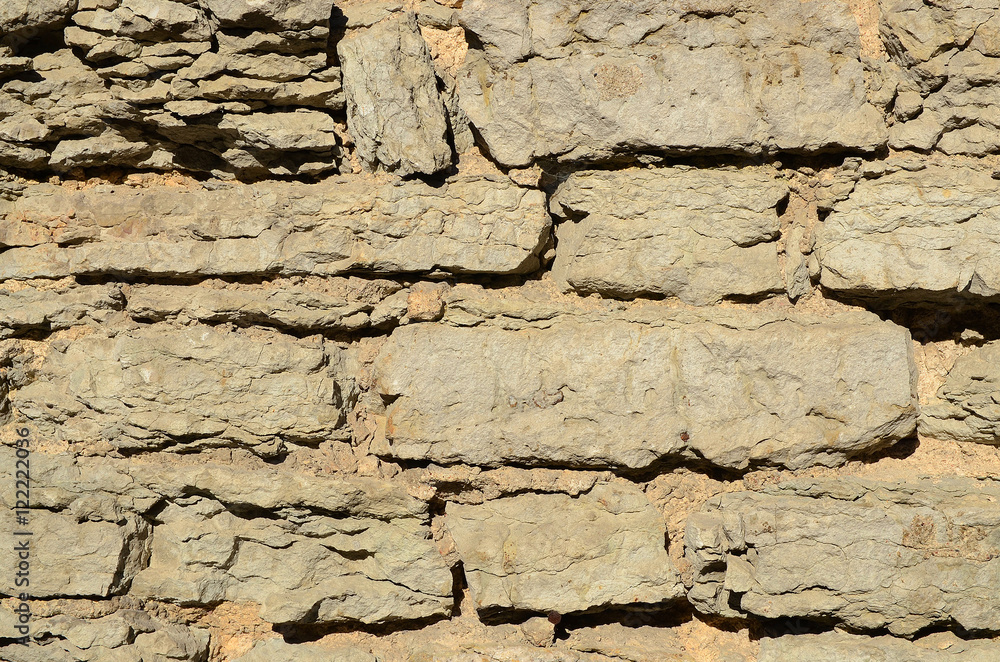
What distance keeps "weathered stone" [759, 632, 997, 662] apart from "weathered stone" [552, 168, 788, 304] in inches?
42.8

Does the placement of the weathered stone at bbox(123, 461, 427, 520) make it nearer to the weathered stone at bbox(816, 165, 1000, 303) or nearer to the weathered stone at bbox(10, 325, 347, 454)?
the weathered stone at bbox(10, 325, 347, 454)

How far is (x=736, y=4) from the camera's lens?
2.38 meters

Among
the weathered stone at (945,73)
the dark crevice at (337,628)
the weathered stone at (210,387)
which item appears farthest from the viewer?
the dark crevice at (337,628)

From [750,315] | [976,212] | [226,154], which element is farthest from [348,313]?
[976,212]

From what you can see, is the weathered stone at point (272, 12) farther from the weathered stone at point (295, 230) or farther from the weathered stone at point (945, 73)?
the weathered stone at point (945, 73)

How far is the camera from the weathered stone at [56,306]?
259 cm

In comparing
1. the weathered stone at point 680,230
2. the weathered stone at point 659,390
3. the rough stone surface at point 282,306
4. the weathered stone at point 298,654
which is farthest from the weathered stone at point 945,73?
the weathered stone at point 298,654

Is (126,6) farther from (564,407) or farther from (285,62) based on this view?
(564,407)

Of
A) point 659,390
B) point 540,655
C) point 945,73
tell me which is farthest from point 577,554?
point 945,73

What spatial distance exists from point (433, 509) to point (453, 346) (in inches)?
21.5

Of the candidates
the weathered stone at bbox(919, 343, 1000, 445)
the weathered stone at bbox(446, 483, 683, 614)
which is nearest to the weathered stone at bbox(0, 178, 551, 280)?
the weathered stone at bbox(446, 483, 683, 614)

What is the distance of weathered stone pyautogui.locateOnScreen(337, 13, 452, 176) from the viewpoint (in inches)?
96.5

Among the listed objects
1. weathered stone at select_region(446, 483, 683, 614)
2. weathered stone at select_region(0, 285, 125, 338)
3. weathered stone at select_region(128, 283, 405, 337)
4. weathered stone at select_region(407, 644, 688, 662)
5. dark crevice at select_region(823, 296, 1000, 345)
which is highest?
dark crevice at select_region(823, 296, 1000, 345)

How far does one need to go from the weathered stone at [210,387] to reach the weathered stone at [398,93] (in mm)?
689
